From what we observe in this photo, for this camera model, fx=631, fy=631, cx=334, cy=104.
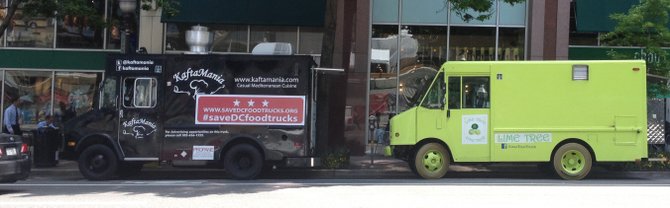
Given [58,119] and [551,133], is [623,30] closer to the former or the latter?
[551,133]

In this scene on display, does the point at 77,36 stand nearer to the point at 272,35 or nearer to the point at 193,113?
the point at 272,35

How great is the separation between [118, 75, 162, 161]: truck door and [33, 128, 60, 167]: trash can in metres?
2.48

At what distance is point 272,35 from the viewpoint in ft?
61.6

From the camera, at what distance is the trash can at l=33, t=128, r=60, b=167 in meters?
14.3

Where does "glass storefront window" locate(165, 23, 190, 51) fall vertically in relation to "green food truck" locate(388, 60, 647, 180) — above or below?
above

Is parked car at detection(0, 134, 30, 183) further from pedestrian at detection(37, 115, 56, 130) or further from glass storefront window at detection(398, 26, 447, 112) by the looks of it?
glass storefront window at detection(398, 26, 447, 112)

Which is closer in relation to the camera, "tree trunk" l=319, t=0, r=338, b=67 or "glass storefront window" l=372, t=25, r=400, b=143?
"tree trunk" l=319, t=0, r=338, b=67

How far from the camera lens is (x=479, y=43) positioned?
19.1m

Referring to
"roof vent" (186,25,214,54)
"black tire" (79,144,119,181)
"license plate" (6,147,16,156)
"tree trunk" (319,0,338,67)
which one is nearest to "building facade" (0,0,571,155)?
"tree trunk" (319,0,338,67)

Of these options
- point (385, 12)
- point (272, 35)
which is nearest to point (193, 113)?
point (272, 35)

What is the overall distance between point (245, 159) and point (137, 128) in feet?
7.41

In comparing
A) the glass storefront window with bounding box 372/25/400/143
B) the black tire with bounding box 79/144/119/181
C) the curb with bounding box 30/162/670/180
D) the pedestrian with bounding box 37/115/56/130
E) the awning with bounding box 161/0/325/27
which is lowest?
the curb with bounding box 30/162/670/180

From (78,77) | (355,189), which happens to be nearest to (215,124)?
(355,189)

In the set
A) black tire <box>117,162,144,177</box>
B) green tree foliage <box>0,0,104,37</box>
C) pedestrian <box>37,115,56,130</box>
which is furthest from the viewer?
pedestrian <box>37,115,56,130</box>
